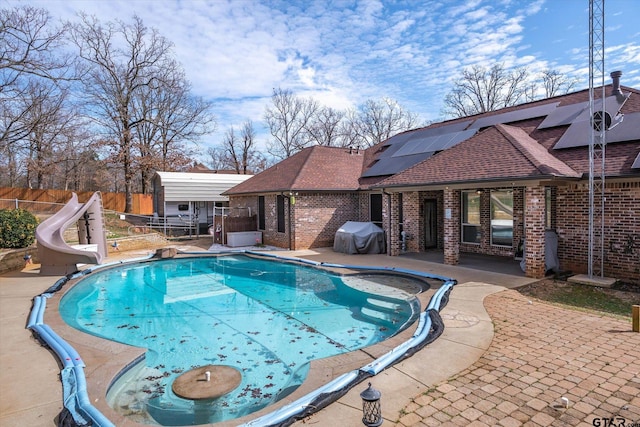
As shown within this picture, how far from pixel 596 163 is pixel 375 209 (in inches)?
336

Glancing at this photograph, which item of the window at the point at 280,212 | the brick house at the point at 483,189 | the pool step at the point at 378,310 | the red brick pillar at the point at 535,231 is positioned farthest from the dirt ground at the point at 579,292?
the window at the point at 280,212

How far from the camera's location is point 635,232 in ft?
27.8

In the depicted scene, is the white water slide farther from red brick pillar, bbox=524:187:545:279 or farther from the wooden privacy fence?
the wooden privacy fence

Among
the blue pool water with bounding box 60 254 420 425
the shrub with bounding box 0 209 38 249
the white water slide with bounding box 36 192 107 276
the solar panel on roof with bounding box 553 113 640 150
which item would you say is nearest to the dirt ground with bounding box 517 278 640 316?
the blue pool water with bounding box 60 254 420 425

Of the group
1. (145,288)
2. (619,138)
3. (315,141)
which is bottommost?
(145,288)

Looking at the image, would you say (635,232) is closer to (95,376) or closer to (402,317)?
(402,317)

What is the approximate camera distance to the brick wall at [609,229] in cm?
846

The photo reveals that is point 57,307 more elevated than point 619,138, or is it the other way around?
point 619,138

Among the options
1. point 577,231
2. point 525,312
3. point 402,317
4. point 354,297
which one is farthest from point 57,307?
point 577,231

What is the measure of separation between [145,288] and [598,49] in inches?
531

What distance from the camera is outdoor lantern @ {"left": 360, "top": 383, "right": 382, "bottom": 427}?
2.80 meters

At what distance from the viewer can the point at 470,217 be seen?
13430mm

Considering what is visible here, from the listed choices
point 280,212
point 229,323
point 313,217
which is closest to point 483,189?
point 313,217

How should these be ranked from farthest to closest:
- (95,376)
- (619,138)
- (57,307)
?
1. (619,138)
2. (57,307)
3. (95,376)
